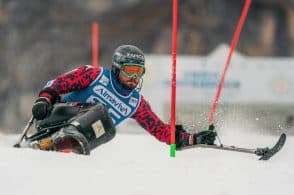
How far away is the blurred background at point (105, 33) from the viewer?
15336mm

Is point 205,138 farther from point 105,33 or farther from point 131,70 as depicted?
point 105,33

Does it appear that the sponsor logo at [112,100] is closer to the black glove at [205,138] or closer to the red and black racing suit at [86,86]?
the red and black racing suit at [86,86]

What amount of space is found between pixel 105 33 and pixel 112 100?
1114cm

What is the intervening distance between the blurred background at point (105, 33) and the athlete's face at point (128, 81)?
10042 millimetres

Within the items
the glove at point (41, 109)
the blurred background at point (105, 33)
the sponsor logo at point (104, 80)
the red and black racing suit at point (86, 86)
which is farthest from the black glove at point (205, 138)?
the blurred background at point (105, 33)

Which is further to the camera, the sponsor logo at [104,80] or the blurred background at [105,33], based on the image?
the blurred background at [105,33]

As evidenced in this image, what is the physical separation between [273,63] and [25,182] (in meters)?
9.00

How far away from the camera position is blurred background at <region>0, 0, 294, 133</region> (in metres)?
15.3

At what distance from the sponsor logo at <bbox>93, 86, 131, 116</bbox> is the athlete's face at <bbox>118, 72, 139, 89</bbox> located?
145 millimetres

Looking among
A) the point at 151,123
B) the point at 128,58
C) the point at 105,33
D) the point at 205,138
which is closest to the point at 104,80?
the point at 128,58

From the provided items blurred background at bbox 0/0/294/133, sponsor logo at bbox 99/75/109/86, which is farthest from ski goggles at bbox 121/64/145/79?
blurred background at bbox 0/0/294/133

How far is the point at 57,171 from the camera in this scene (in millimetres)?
3264

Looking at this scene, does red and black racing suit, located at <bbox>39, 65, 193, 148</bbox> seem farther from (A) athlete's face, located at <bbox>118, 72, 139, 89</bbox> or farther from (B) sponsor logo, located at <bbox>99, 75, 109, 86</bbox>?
(A) athlete's face, located at <bbox>118, 72, 139, 89</bbox>

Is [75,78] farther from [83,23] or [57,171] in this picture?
Result: [83,23]
